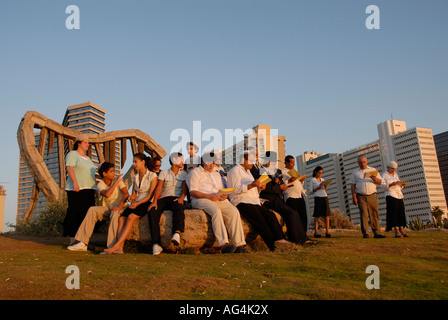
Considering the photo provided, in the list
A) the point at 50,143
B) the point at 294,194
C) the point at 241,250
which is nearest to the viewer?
the point at 241,250

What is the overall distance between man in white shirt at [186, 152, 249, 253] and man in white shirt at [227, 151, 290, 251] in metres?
0.26

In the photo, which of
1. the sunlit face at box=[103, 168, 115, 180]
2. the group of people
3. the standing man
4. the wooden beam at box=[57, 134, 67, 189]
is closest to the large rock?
the group of people

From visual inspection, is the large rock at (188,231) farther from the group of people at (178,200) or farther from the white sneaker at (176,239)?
the white sneaker at (176,239)

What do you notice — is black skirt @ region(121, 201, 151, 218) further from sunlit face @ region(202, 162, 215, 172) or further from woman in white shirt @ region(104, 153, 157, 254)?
sunlit face @ region(202, 162, 215, 172)

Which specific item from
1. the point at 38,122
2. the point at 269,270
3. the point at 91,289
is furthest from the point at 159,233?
the point at 38,122

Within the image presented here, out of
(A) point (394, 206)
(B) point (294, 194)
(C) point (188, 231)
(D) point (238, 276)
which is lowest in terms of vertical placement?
(D) point (238, 276)

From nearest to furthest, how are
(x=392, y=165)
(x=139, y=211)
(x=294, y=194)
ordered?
1. (x=139, y=211)
2. (x=294, y=194)
3. (x=392, y=165)

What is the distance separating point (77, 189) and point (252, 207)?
10.7 ft

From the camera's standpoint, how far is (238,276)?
4.17 metres

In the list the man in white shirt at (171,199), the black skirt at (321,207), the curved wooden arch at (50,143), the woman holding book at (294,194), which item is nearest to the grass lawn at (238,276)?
the man in white shirt at (171,199)

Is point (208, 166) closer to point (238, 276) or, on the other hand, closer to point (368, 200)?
point (238, 276)

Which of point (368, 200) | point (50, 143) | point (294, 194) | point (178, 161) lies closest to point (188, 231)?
point (178, 161)

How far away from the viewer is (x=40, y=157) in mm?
10648

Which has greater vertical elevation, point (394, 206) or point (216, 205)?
point (216, 205)
